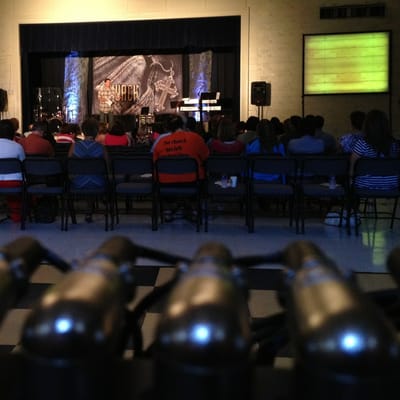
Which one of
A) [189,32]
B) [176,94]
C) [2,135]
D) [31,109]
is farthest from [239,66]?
[2,135]

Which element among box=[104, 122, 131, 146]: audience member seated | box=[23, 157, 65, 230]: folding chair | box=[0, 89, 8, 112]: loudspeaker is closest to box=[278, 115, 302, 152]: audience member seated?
box=[104, 122, 131, 146]: audience member seated

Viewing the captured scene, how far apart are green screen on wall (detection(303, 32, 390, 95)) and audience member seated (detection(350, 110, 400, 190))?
20.7ft

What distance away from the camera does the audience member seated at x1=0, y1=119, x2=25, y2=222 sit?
18.4 feet

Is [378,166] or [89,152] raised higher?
[89,152]

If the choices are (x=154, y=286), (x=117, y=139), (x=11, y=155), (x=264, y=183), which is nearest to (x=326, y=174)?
(x=264, y=183)

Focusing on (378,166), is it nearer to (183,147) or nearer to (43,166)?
(183,147)

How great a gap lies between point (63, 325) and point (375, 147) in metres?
5.26

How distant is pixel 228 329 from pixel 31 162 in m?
5.21

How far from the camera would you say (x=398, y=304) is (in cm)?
85

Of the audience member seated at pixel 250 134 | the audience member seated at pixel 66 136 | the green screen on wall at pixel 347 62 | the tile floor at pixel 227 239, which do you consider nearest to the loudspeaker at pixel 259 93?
the green screen on wall at pixel 347 62

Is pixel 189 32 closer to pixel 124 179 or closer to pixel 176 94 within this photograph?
pixel 176 94

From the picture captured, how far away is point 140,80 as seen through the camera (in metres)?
14.9

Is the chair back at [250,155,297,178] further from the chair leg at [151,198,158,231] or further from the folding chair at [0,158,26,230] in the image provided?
the folding chair at [0,158,26,230]

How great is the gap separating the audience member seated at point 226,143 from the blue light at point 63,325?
241 inches
